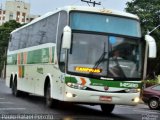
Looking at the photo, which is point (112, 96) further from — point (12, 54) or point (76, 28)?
point (12, 54)

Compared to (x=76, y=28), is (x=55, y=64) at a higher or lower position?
lower

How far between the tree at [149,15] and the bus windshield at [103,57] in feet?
152

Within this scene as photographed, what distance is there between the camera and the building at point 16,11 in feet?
560

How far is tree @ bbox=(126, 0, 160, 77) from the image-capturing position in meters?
63.7

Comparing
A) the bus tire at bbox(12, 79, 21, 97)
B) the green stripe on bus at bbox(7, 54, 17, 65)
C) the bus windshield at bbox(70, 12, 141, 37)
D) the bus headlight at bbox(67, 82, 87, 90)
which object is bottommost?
the bus tire at bbox(12, 79, 21, 97)

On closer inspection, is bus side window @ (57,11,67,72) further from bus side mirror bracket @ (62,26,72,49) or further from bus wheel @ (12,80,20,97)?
bus wheel @ (12,80,20,97)

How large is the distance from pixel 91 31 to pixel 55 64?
1.87 metres

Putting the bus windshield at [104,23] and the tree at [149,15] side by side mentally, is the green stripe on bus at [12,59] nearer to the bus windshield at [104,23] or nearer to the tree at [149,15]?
the bus windshield at [104,23]

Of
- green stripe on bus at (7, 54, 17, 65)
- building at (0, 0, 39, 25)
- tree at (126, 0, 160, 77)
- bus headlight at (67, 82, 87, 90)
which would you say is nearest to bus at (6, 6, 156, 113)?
bus headlight at (67, 82, 87, 90)

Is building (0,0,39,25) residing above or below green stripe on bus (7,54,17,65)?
above

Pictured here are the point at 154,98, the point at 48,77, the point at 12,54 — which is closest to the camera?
the point at 48,77

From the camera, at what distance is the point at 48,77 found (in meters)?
18.6

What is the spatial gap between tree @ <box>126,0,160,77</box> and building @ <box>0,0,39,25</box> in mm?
105032

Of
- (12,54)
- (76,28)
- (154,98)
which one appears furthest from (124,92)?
(12,54)
